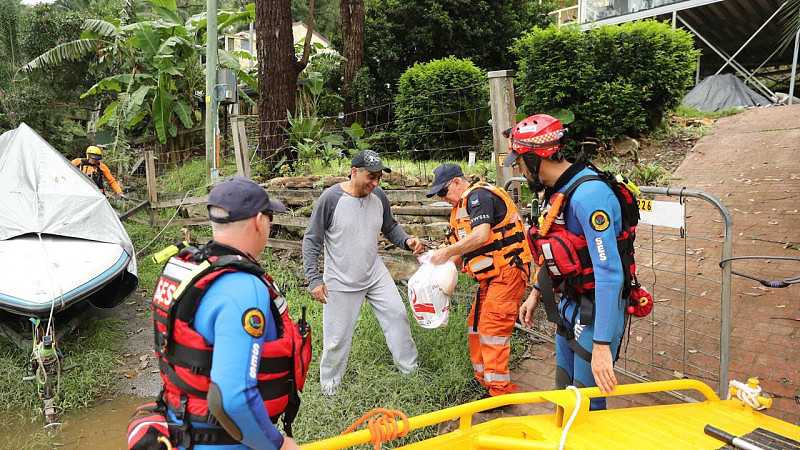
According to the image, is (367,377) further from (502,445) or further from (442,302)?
(502,445)

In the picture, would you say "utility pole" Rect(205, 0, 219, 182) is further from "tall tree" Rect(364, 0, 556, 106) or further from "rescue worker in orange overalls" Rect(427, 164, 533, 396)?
"rescue worker in orange overalls" Rect(427, 164, 533, 396)

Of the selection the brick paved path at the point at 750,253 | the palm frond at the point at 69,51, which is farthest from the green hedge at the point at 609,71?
the palm frond at the point at 69,51

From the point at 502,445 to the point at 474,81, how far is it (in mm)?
9214

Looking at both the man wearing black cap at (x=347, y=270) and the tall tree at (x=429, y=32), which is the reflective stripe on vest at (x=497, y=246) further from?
the tall tree at (x=429, y=32)

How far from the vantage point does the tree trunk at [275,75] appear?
9.27 meters

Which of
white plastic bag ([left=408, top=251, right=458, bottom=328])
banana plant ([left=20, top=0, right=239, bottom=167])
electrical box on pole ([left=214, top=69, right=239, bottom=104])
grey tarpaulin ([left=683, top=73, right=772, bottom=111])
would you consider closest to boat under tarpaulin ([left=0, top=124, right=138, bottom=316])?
electrical box on pole ([left=214, top=69, right=239, bottom=104])

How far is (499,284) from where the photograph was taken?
3982 mm

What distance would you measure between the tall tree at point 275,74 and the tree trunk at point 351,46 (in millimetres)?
3475

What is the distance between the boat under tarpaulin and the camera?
577 cm

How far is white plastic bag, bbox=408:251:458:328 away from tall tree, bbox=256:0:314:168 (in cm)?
578

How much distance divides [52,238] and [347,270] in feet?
15.6

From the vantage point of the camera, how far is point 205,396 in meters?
1.79

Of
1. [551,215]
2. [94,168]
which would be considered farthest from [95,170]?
[551,215]

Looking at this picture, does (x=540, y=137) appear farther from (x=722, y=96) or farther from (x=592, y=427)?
(x=722, y=96)
